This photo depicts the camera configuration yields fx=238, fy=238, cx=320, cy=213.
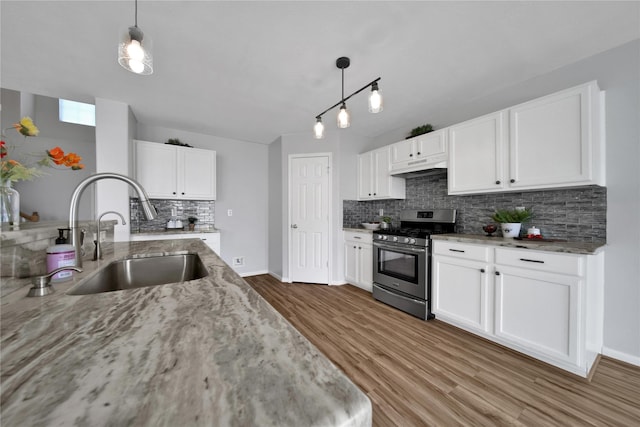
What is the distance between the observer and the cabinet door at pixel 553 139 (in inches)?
69.9

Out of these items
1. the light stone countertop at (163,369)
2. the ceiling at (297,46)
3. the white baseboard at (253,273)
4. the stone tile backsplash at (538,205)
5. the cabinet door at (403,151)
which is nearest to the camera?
the light stone countertop at (163,369)

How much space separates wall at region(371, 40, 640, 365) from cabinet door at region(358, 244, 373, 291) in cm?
209

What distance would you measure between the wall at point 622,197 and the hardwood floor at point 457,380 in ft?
0.83

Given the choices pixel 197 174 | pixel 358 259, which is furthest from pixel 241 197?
pixel 358 259

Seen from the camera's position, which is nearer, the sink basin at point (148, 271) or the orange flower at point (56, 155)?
the orange flower at point (56, 155)

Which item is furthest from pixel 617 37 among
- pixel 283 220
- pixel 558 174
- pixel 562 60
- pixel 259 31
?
pixel 283 220

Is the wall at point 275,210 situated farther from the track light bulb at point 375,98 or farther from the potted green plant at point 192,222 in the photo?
the track light bulb at point 375,98

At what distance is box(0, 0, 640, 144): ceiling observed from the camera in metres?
1.54

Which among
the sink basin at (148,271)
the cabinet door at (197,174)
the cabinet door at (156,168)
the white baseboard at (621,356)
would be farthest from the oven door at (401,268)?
the cabinet door at (156,168)

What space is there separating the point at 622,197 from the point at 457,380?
1.88m

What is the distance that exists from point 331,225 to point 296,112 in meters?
1.69

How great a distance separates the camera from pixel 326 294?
3.26 m

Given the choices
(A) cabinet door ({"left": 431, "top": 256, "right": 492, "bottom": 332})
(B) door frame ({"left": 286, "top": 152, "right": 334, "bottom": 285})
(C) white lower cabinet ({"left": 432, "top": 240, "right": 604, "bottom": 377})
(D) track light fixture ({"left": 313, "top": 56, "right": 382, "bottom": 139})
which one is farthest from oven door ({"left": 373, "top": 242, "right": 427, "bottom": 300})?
(D) track light fixture ({"left": 313, "top": 56, "right": 382, "bottom": 139})

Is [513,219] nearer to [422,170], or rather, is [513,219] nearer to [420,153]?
[422,170]
